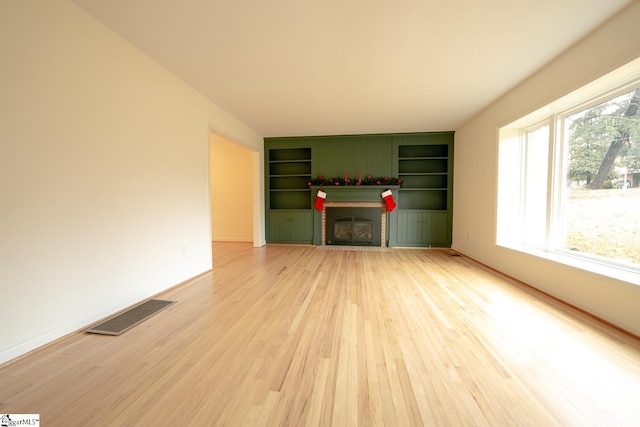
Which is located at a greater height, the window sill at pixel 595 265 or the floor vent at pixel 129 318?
the window sill at pixel 595 265

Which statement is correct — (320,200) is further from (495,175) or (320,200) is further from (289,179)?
(495,175)

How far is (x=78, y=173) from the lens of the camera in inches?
71.2

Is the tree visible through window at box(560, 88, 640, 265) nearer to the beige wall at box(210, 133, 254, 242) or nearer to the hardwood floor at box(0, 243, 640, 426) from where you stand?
the hardwood floor at box(0, 243, 640, 426)

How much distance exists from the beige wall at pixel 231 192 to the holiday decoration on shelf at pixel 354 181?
67.2 inches

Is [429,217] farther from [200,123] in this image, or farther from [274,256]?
[200,123]

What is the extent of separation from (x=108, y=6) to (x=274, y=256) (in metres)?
3.64

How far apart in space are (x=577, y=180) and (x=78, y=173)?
4.64 metres

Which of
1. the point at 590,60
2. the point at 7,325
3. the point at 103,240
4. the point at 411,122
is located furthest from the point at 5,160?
the point at 411,122

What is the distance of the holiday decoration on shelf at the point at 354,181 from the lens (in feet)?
17.0

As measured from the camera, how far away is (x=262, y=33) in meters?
2.07

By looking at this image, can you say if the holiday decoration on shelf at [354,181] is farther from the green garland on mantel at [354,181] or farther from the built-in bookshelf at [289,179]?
the built-in bookshelf at [289,179]

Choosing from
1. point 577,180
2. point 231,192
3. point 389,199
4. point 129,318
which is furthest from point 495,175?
point 231,192

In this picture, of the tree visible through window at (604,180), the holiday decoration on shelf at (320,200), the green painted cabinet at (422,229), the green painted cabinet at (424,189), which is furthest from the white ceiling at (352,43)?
the green painted cabinet at (422,229)

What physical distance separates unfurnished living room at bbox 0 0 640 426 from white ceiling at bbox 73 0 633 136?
23mm
